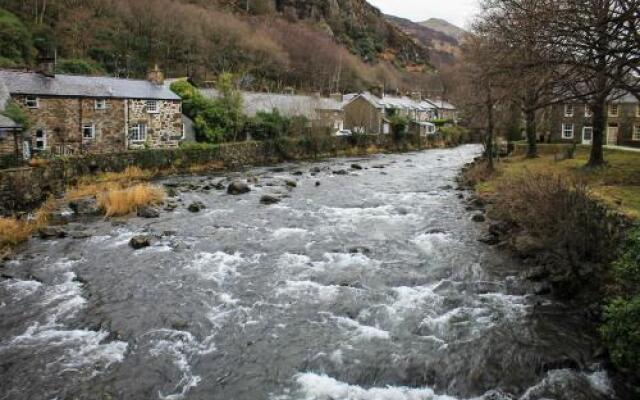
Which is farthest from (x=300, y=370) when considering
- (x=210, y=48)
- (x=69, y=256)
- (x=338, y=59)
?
(x=338, y=59)

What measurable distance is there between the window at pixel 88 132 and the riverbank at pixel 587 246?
1263 inches

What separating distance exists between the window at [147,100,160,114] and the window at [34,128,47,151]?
366 inches

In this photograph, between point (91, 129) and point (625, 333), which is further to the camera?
point (91, 129)

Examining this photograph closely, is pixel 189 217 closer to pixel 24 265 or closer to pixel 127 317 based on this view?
pixel 24 265

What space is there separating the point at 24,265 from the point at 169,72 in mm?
67222

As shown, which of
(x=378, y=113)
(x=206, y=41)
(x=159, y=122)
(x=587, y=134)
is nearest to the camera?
(x=159, y=122)

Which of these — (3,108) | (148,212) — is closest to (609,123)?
(148,212)

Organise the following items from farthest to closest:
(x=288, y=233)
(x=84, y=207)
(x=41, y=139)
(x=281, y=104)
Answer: (x=281, y=104) < (x=41, y=139) < (x=84, y=207) < (x=288, y=233)

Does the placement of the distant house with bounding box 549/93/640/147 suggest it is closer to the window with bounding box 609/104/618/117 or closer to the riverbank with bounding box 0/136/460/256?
the window with bounding box 609/104/618/117

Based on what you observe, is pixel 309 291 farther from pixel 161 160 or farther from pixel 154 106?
pixel 154 106

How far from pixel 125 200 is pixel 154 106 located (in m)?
20.2

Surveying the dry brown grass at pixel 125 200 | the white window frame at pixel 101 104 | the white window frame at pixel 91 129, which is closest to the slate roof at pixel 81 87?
the white window frame at pixel 101 104

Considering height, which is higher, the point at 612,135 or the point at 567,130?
the point at 567,130

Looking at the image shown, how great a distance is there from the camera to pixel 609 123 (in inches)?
2158
